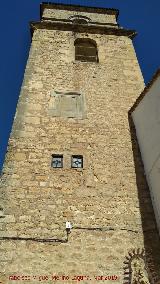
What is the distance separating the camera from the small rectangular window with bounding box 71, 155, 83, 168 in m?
7.98

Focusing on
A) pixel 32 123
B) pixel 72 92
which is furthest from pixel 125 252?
pixel 72 92

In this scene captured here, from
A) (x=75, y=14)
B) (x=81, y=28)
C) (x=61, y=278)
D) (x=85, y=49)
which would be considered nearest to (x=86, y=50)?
(x=85, y=49)

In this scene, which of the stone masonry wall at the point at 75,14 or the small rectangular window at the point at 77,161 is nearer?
the small rectangular window at the point at 77,161

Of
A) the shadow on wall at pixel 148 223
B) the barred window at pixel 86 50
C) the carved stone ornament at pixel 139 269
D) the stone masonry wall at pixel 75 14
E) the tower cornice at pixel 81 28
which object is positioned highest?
the stone masonry wall at pixel 75 14

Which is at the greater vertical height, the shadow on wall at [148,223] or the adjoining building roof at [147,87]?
the adjoining building roof at [147,87]

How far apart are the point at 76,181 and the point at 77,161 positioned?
0.57 meters

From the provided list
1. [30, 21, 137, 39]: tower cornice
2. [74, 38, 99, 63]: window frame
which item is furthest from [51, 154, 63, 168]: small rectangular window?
[30, 21, 137, 39]: tower cornice

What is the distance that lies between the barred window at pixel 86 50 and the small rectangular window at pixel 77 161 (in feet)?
14.6

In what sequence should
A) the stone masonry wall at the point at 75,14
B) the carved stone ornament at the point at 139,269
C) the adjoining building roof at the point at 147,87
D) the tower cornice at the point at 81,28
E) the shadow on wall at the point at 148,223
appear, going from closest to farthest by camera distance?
the carved stone ornament at the point at 139,269 < the shadow on wall at the point at 148,223 < the adjoining building roof at the point at 147,87 < the tower cornice at the point at 81,28 < the stone masonry wall at the point at 75,14

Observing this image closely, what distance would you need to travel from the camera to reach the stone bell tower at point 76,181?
631 cm

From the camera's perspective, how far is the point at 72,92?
9875 millimetres

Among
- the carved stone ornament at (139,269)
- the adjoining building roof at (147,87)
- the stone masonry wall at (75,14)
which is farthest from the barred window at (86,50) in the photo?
the carved stone ornament at (139,269)

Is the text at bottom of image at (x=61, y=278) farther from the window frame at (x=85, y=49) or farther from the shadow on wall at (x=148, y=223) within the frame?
the window frame at (x=85, y=49)

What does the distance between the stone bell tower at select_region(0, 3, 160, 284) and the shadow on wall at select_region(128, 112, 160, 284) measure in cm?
2
